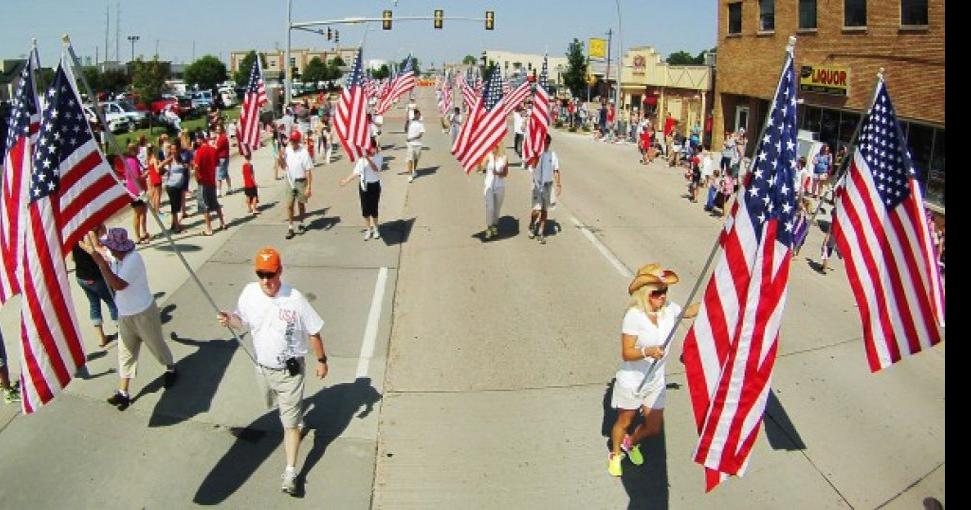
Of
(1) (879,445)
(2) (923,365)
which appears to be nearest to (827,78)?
(2) (923,365)

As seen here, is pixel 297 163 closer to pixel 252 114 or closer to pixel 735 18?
pixel 252 114

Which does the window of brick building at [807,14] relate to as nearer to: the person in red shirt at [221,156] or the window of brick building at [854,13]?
the window of brick building at [854,13]

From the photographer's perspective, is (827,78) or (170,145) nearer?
(170,145)

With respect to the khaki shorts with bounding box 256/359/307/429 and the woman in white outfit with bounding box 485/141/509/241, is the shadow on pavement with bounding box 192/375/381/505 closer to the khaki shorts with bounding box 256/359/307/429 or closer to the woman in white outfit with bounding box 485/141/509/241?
the khaki shorts with bounding box 256/359/307/429

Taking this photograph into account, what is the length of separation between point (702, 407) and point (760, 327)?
65cm

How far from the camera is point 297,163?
40.3 ft

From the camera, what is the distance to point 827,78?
21391mm

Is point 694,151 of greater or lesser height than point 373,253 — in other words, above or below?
above

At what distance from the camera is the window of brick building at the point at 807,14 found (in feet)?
72.4

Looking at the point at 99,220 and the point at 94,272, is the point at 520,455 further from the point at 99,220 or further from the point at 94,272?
the point at 94,272

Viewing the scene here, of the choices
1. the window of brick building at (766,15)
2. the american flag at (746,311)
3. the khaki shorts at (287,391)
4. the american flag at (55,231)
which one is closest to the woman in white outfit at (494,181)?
the khaki shorts at (287,391)

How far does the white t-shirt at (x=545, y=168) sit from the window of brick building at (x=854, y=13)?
510 inches

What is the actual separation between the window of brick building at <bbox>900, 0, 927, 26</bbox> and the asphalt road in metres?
9.73

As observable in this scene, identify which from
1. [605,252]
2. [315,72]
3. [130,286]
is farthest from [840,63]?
[315,72]
